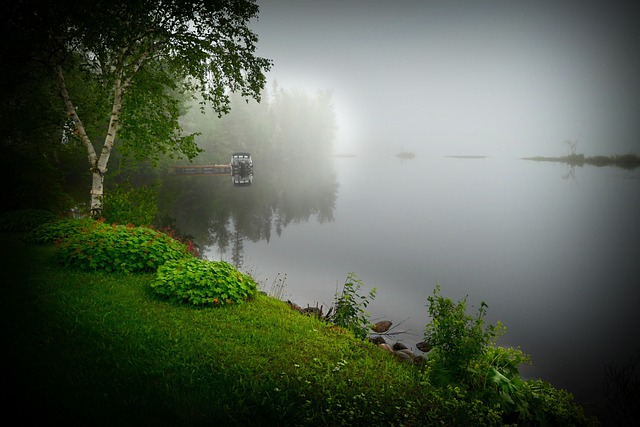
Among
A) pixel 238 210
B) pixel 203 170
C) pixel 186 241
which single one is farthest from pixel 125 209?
pixel 203 170

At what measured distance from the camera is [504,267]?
17359 millimetres

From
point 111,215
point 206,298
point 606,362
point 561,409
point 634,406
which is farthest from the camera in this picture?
point 111,215

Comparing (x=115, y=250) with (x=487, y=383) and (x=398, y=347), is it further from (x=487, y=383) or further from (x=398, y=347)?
(x=487, y=383)

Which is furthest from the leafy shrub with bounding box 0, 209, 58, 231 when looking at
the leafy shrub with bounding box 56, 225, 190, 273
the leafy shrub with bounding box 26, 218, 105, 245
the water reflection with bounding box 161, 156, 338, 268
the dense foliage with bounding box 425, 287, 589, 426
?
the dense foliage with bounding box 425, 287, 589, 426

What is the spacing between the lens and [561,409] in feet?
16.8

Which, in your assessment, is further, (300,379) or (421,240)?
(421,240)

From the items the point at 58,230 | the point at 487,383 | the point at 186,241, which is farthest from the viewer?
the point at 186,241

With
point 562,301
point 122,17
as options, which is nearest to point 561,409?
point 562,301

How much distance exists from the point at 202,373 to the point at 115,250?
18.7 ft

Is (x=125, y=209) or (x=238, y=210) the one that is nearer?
(x=125, y=209)

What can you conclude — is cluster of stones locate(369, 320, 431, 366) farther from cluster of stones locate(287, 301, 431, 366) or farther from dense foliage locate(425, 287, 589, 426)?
dense foliage locate(425, 287, 589, 426)

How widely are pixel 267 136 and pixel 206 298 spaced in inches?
3334

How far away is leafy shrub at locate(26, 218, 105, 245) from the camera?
32.9 feet

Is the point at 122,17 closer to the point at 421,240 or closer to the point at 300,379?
the point at 300,379
